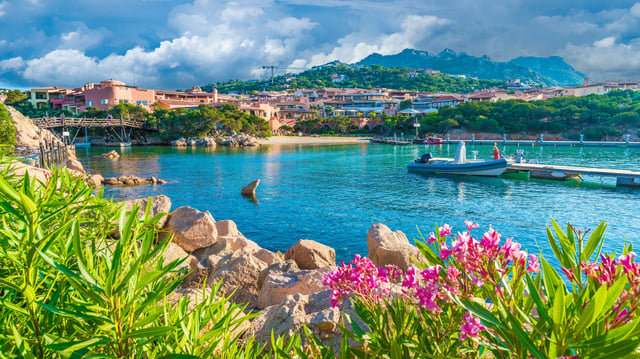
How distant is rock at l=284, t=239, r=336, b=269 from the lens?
872cm

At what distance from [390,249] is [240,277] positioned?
328 centimetres

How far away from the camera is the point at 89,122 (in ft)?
Answer: 184

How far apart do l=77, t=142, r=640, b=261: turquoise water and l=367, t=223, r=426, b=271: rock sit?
5.77ft

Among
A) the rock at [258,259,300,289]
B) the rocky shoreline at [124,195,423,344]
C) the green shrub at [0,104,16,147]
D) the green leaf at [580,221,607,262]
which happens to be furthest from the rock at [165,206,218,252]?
the green shrub at [0,104,16,147]

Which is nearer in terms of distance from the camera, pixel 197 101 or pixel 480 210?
pixel 480 210

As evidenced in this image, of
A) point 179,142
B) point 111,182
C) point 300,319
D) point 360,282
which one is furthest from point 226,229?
point 179,142

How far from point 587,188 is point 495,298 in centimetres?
2408

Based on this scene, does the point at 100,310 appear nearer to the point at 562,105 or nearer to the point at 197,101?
the point at 562,105

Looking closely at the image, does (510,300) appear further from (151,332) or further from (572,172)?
(572,172)

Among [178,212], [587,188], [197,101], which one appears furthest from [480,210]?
[197,101]

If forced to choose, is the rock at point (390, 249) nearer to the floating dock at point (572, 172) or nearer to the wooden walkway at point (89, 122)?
the floating dock at point (572, 172)

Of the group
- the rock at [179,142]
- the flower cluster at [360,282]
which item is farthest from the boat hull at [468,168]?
the rock at [179,142]

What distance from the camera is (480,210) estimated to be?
16.5 meters

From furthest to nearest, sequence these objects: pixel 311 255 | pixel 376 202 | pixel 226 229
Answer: pixel 376 202
pixel 226 229
pixel 311 255
